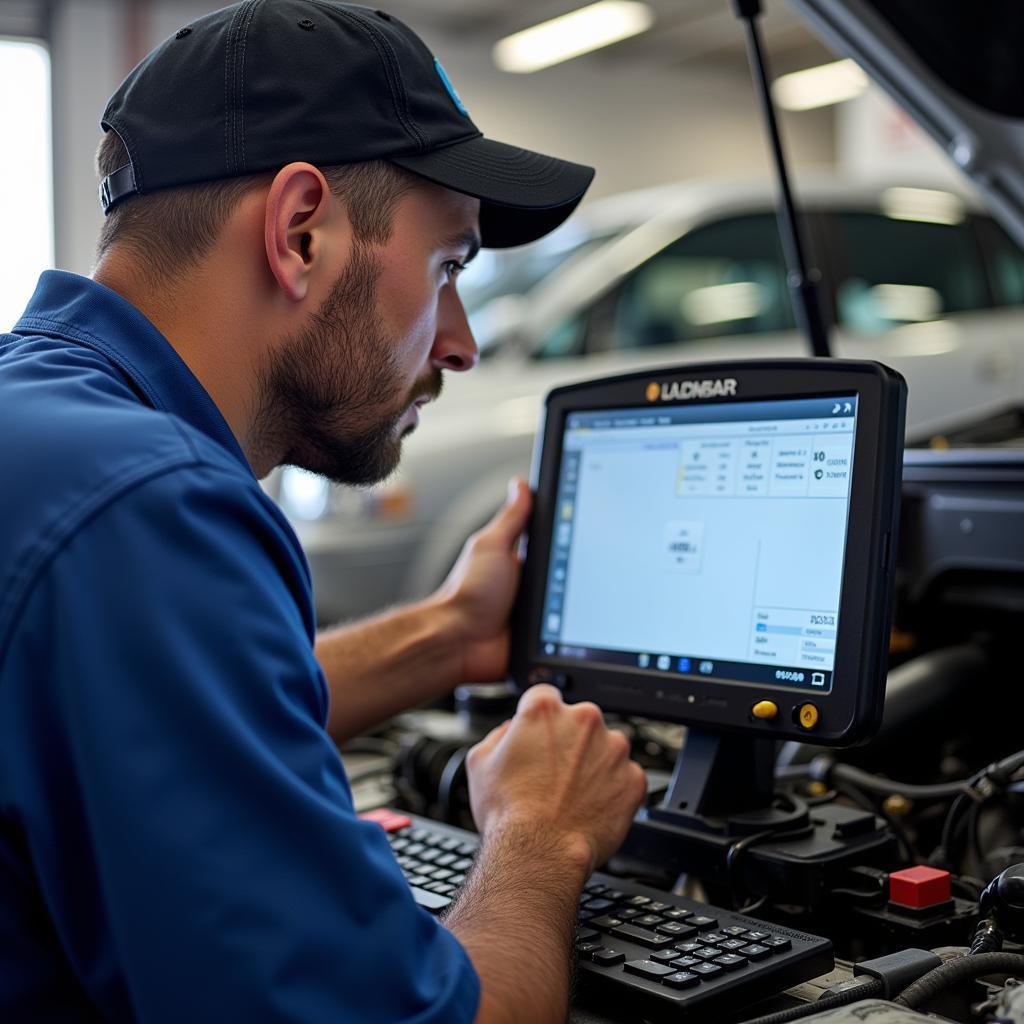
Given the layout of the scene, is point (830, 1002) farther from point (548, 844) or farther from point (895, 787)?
point (895, 787)

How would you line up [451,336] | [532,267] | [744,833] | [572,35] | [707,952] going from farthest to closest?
[572,35] < [532,267] < [451,336] < [744,833] < [707,952]

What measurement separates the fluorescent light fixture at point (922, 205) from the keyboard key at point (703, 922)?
401cm

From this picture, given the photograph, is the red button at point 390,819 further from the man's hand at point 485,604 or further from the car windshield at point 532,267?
the car windshield at point 532,267

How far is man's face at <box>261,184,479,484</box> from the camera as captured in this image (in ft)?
3.56

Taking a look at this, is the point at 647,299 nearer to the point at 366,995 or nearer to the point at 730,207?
the point at 730,207

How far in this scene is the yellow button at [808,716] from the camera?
1.12 meters

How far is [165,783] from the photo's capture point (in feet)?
2.30

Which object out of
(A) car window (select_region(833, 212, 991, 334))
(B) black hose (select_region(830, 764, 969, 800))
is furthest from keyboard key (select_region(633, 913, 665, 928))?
(A) car window (select_region(833, 212, 991, 334))

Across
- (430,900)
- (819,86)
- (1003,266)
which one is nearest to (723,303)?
(1003,266)

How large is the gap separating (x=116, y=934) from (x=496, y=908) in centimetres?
31

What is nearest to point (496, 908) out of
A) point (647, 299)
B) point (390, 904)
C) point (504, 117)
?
point (390, 904)

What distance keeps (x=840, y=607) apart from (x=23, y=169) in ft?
17.8

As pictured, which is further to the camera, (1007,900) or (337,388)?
(337,388)

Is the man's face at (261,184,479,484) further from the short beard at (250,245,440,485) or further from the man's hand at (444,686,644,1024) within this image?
the man's hand at (444,686,644,1024)
